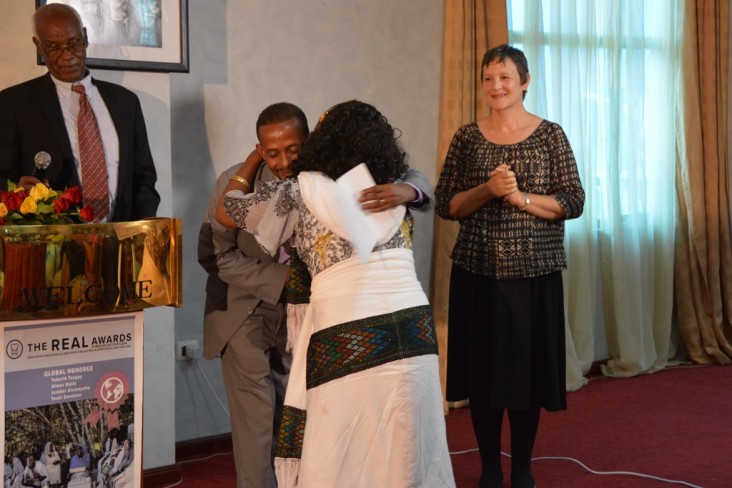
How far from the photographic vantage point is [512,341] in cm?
322

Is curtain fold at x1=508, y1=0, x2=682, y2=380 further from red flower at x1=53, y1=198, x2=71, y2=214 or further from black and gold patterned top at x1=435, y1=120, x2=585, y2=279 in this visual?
red flower at x1=53, y1=198, x2=71, y2=214

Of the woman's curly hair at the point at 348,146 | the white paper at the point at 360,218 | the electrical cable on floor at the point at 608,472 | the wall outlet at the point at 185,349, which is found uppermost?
the woman's curly hair at the point at 348,146

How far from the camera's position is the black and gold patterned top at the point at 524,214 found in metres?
3.20

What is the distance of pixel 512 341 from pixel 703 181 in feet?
9.74

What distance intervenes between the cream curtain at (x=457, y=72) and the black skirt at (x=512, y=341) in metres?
1.28

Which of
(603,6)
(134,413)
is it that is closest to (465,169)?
(134,413)

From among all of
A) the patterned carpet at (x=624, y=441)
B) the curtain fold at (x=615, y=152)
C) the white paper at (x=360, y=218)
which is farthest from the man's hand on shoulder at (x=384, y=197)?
the curtain fold at (x=615, y=152)

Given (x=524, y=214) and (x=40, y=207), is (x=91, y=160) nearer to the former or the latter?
(x=40, y=207)

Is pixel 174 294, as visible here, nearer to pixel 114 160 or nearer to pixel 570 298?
pixel 114 160

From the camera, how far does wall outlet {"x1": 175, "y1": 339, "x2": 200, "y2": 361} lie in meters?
3.92

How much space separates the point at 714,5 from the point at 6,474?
5047 mm

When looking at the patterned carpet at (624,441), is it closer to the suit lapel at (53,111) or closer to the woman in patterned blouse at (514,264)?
the woman in patterned blouse at (514,264)

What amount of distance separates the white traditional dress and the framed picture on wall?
1290 mm

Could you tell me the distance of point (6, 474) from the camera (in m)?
2.09
